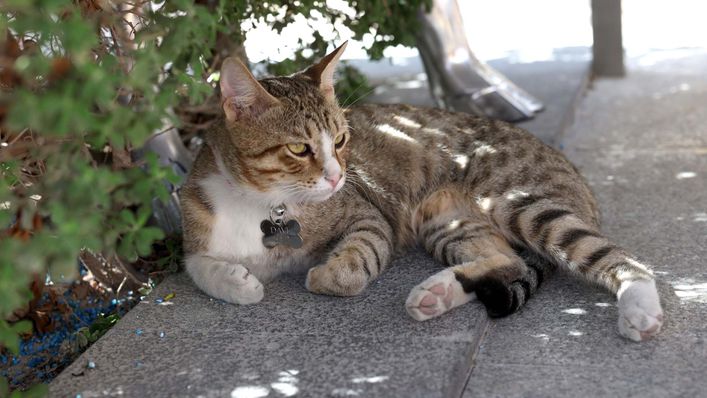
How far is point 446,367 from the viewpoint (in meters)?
3.17

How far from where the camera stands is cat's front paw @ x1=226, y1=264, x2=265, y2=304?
12.5ft

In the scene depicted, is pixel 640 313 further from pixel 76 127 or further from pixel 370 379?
pixel 76 127

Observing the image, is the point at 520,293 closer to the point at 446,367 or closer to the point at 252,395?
the point at 446,367

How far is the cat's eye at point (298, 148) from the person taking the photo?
12.3 ft

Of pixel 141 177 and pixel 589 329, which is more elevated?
pixel 141 177

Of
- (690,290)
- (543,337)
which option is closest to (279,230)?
(543,337)

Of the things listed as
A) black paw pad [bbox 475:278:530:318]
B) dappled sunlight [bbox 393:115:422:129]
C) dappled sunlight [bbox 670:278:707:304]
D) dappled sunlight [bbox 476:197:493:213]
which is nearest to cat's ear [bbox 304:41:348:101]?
dappled sunlight [bbox 393:115:422:129]

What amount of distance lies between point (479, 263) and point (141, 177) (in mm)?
1757

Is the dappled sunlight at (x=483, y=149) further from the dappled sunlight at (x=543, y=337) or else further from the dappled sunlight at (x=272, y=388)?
the dappled sunlight at (x=272, y=388)

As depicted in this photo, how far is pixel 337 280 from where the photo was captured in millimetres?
3830

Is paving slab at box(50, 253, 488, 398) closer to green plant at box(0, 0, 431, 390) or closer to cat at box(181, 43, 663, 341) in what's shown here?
cat at box(181, 43, 663, 341)

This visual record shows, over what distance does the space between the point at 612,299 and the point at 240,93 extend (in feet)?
6.08

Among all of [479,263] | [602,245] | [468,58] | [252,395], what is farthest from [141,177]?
[468,58]

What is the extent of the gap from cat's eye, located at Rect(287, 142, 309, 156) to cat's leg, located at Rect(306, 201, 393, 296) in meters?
0.52
